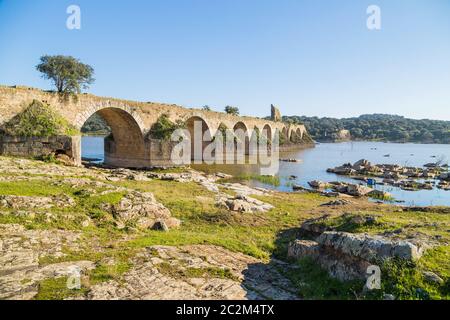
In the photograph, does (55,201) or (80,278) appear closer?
(80,278)

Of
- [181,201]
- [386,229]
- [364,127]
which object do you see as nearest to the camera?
[386,229]

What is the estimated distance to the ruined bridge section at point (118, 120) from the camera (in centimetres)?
2217

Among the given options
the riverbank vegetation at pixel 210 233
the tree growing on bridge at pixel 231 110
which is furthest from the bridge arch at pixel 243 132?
the riverbank vegetation at pixel 210 233

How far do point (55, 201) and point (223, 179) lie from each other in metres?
23.0

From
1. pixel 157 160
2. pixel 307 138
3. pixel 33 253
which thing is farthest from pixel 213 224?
pixel 307 138

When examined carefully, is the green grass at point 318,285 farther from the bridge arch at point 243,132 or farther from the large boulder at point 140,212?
the bridge arch at point 243,132

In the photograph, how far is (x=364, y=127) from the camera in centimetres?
19425

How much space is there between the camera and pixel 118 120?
117ft

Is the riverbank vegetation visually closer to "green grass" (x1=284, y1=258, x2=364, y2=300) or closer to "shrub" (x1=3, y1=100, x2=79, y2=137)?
"green grass" (x1=284, y1=258, x2=364, y2=300)

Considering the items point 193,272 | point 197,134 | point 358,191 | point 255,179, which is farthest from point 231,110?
point 193,272

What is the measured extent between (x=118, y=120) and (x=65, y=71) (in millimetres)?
9695

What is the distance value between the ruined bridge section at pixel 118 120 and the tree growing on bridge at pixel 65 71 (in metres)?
1.18
